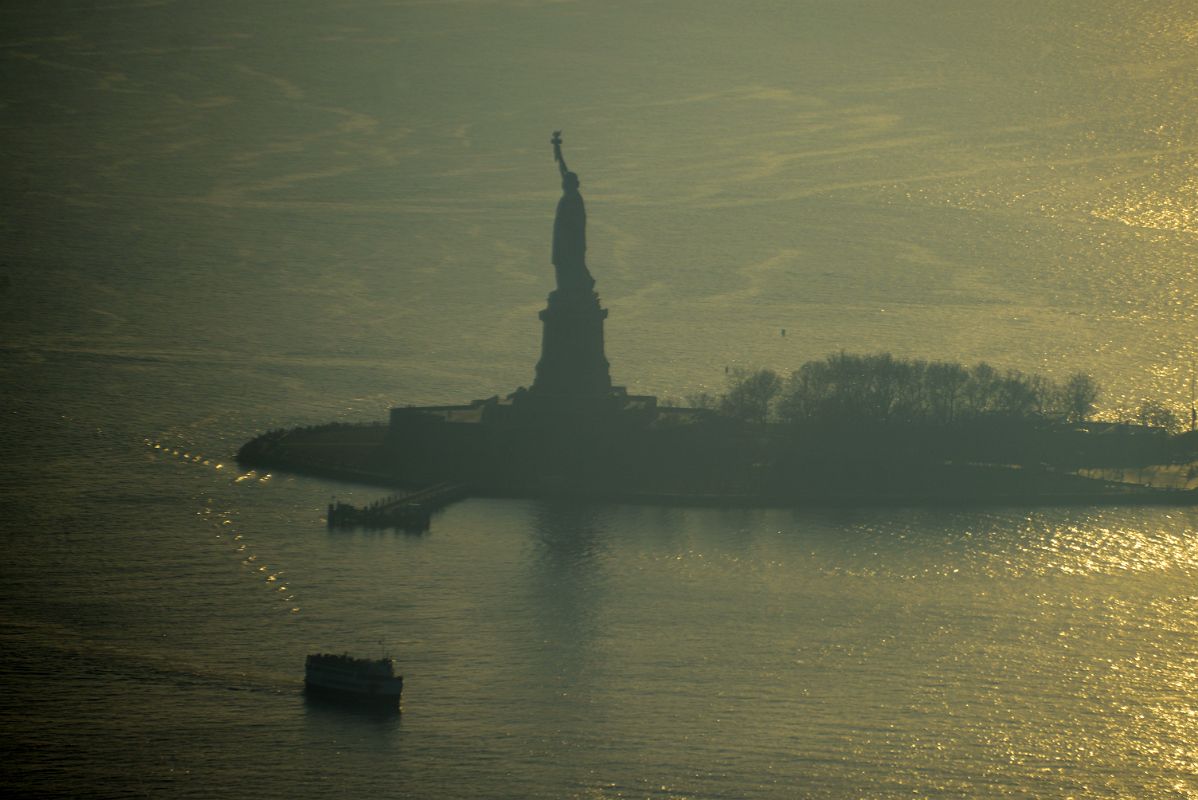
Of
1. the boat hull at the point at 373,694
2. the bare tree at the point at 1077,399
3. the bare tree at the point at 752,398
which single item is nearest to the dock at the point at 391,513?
the bare tree at the point at 752,398

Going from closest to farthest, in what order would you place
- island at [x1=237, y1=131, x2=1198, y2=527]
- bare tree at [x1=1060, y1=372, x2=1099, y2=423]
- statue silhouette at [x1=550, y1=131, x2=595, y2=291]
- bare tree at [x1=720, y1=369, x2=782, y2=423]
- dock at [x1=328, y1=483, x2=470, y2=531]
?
dock at [x1=328, y1=483, x2=470, y2=531] < island at [x1=237, y1=131, x2=1198, y2=527] < statue silhouette at [x1=550, y1=131, x2=595, y2=291] < bare tree at [x1=720, y1=369, x2=782, y2=423] < bare tree at [x1=1060, y1=372, x2=1099, y2=423]

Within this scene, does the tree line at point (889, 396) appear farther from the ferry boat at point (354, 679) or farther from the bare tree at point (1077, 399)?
the ferry boat at point (354, 679)

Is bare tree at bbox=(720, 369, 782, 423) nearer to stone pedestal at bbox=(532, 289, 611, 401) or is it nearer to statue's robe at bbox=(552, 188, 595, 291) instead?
stone pedestal at bbox=(532, 289, 611, 401)

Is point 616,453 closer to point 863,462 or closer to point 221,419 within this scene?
point 863,462

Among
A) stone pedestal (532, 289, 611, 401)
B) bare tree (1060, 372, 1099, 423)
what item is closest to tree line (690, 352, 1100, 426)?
bare tree (1060, 372, 1099, 423)

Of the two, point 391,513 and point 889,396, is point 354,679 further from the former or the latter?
point 889,396

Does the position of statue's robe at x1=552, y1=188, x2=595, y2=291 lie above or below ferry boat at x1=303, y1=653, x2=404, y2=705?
above

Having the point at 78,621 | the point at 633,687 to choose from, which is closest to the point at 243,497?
the point at 78,621
